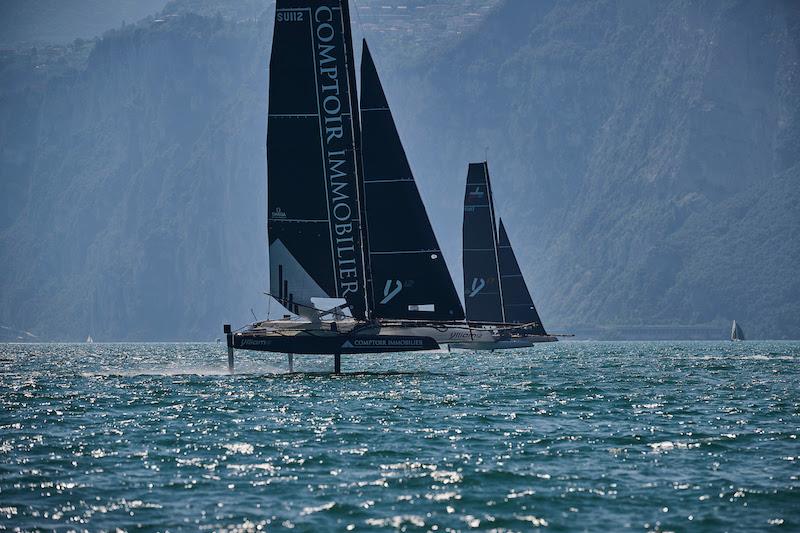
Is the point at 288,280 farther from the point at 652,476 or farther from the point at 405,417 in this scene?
the point at 652,476

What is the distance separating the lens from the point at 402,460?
80.6ft

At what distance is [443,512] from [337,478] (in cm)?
345

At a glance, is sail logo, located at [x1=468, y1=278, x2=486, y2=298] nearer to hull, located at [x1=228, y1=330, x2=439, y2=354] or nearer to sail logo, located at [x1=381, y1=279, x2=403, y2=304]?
sail logo, located at [x1=381, y1=279, x2=403, y2=304]

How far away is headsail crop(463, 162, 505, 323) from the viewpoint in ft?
289

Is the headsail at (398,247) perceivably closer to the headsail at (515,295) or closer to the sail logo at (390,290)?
the sail logo at (390,290)

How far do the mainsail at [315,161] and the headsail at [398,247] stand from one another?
626 millimetres

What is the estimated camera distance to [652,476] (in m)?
22.7

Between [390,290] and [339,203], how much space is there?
3847 mm

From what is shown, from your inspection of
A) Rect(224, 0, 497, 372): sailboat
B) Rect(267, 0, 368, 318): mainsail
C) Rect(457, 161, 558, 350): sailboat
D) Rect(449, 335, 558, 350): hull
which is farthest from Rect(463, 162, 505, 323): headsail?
Rect(267, 0, 368, 318): mainsail

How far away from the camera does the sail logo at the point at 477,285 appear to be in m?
88.4

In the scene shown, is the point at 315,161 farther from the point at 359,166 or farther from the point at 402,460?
the point at 402,460

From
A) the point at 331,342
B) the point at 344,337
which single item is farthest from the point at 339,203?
the point at 331,342

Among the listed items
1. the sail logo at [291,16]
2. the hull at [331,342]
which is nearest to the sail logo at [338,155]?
the sail logo at [291,16]

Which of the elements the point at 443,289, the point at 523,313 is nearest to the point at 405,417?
the point at 443,289
